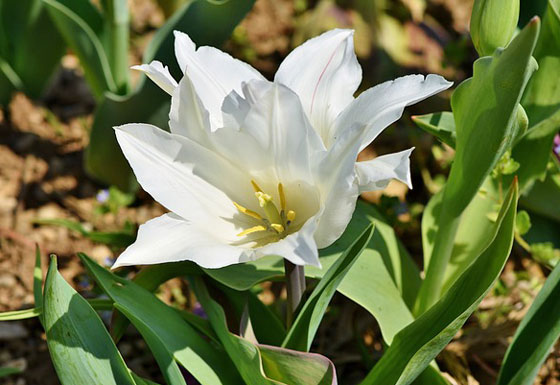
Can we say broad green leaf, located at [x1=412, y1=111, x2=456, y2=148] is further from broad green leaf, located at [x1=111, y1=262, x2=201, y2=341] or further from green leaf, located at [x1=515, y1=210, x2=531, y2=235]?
broad green leaf, located at [x1=111, y1=262, x2=201, y2=341]

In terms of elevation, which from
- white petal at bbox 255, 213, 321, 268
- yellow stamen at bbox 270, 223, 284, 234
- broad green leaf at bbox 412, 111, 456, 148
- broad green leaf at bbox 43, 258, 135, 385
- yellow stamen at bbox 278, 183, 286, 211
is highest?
white petal at bbox 255, 213, 321, 268

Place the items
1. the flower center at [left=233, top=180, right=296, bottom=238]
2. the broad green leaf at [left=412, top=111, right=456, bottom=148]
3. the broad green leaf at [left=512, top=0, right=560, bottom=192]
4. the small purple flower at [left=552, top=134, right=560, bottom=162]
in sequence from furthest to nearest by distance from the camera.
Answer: the small purple flower at [left=552, top=134, right=560, bottom=162] < the broad green leaf at [left=512, top=0, right=560, bottom=192] < the broad green leaf at [left=412, top=111, right=456, bottom=148] < the flower center at [left=233, top=180, right=296, bottom=238]

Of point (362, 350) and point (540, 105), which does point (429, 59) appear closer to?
point (540, 105)

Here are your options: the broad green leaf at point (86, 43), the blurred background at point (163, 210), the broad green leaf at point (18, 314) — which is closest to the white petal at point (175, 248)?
the broad green leaf at point (18, 314)

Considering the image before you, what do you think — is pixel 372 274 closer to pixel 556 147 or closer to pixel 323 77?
pixel 323 77

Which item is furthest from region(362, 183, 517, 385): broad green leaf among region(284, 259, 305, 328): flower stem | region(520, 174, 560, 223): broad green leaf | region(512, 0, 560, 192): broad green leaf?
region(520, 174, 560, 223): broad green leaf

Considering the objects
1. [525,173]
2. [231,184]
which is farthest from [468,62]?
[231,184]

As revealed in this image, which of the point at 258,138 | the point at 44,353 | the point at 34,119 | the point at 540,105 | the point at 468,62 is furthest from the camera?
the point at 468,62
